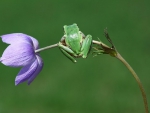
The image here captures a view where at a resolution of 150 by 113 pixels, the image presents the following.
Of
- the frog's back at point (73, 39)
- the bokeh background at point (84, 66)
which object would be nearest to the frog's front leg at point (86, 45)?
the frog's back at point (73, 39)

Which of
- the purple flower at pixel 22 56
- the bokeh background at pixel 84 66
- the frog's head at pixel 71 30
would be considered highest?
the frog's head at pixel 71 30

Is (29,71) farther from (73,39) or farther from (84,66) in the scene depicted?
(84,66)

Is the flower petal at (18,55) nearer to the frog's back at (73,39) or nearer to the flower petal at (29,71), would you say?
the flower petal at (29,71)

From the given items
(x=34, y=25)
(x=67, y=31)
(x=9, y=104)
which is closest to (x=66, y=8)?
(x=34, y=25)

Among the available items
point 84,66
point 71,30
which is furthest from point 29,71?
point 84,66

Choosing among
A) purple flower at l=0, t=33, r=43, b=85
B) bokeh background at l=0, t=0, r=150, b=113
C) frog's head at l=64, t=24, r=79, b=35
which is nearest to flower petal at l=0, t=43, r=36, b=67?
purple flower at l=0, t=33, r=43, b=85

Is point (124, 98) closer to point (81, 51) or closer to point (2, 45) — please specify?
point (2, 45)
